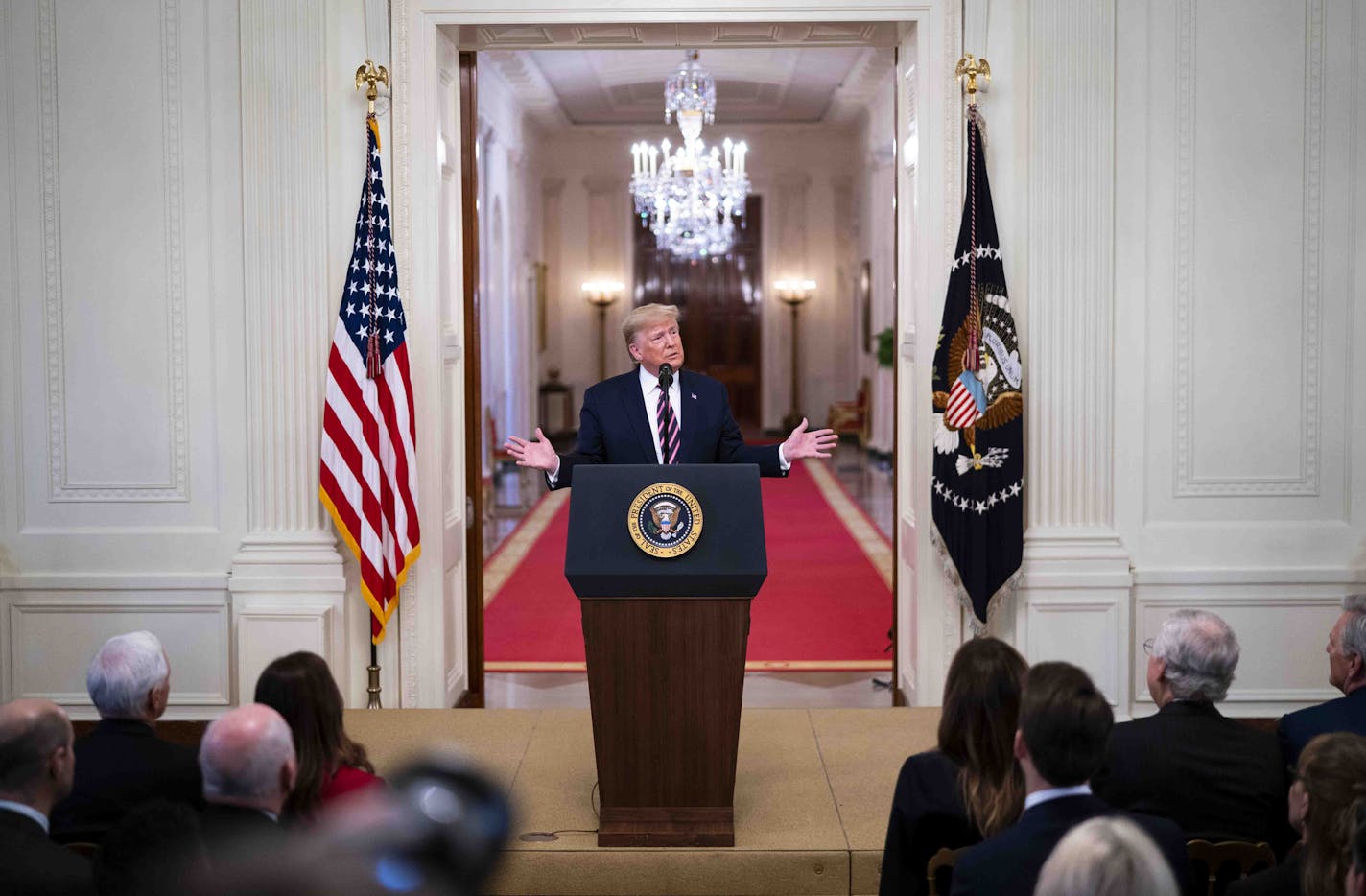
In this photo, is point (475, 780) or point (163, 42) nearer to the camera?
point (475, 780)

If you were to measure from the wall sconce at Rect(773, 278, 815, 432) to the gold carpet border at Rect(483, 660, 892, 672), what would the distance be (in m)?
15.7

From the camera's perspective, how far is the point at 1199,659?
3.63 meters

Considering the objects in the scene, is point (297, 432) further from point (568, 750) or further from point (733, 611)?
point (733, 611)

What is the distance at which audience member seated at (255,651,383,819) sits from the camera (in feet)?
11.0

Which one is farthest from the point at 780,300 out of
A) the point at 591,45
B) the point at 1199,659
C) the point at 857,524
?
the point at 1199,659

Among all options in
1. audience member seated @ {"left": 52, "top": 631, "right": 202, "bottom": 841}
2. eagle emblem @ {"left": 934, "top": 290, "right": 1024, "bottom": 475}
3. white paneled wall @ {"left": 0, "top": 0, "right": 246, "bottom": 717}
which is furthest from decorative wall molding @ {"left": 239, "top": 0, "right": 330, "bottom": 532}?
audience member seated @ {"left": 52, "top": 631, "right": 202, "bottom": 841}

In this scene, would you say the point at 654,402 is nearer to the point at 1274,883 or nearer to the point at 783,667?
the point at 783,667

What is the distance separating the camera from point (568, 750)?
6156 mm

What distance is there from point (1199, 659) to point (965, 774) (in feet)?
2.31

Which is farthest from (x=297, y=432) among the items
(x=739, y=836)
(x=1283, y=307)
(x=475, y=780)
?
(x=475, y=780)

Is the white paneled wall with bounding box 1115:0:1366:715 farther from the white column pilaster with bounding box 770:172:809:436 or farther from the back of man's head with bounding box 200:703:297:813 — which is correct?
the white column pilaster with bounding box 770:172:809:436

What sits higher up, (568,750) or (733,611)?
(733,611)

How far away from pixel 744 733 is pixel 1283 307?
3166 mm

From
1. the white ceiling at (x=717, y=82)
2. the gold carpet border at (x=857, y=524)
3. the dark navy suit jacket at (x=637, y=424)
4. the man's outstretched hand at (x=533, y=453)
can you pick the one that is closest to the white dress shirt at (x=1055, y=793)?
the man's outstretched hand at (x=533, y=453)
